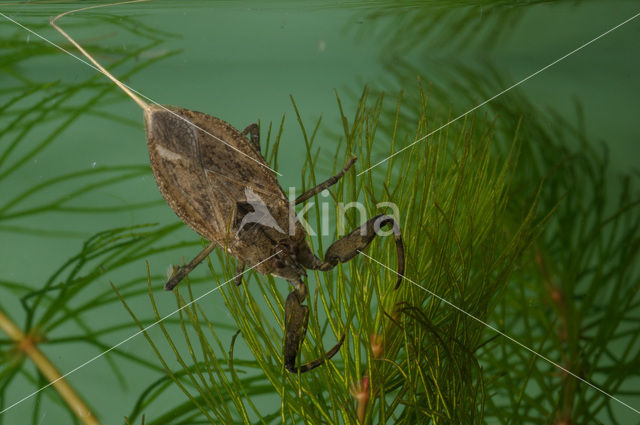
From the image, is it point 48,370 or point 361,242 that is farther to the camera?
point 48,370

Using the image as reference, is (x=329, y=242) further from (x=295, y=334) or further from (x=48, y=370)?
(x=48, y=370)

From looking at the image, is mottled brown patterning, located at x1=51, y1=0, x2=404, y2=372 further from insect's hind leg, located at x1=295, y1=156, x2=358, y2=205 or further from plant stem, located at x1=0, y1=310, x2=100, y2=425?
plant stem, located at x1=0, y1=310, x2=100, y2=425

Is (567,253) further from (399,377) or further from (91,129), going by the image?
(91,129)

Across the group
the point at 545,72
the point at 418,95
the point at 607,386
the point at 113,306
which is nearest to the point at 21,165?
the point at 113,306

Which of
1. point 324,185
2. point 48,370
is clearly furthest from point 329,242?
point 48,370

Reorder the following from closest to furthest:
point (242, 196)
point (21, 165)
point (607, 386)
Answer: point (242, 196)
point (607, 386)
point (21, 165)

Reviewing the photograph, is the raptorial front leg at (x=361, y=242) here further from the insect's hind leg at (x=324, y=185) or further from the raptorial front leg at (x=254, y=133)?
the raptorial front leg at (x=254, y=133)
